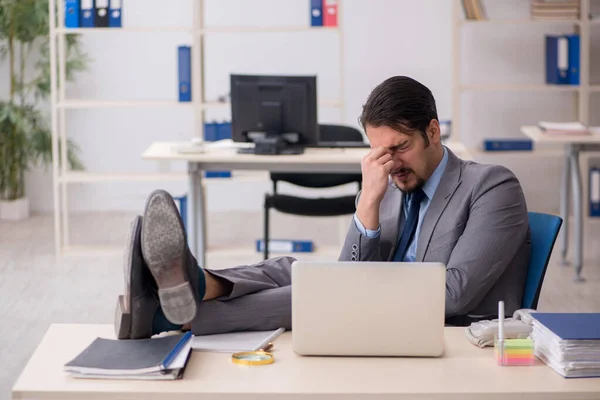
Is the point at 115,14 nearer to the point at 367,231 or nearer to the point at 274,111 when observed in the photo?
the point at 274,111

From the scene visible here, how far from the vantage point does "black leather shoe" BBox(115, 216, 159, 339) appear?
2068 millimetres

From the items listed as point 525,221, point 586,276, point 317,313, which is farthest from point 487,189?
point 586,276

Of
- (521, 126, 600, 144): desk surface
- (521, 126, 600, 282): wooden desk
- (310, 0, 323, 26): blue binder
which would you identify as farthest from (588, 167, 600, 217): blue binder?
(310, 0, 323, 26): blue binder

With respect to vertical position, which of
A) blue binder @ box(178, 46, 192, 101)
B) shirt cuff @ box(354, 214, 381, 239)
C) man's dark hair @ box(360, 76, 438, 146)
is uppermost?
blue binder @ box(178, 46, 192, 101)

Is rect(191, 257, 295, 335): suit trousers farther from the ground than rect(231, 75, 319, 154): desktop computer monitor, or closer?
closer

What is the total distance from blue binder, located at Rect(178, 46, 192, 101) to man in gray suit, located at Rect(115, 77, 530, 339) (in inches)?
123

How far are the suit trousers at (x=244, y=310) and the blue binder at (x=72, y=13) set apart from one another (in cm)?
362

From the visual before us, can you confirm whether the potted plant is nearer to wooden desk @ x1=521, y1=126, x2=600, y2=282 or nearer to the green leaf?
the green leaf

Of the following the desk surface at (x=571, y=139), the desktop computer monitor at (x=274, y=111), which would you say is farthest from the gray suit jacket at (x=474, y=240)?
the desk surface at (x=571, y=139)

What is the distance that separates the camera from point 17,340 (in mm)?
4168

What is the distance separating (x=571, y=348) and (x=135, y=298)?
90 cm

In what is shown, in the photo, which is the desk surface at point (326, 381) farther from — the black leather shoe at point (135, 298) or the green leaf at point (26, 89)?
the green leaf at point (26, 89)

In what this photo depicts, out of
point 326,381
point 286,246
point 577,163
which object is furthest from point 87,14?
point 326,381

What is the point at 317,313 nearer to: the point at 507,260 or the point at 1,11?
the point at 507,260
